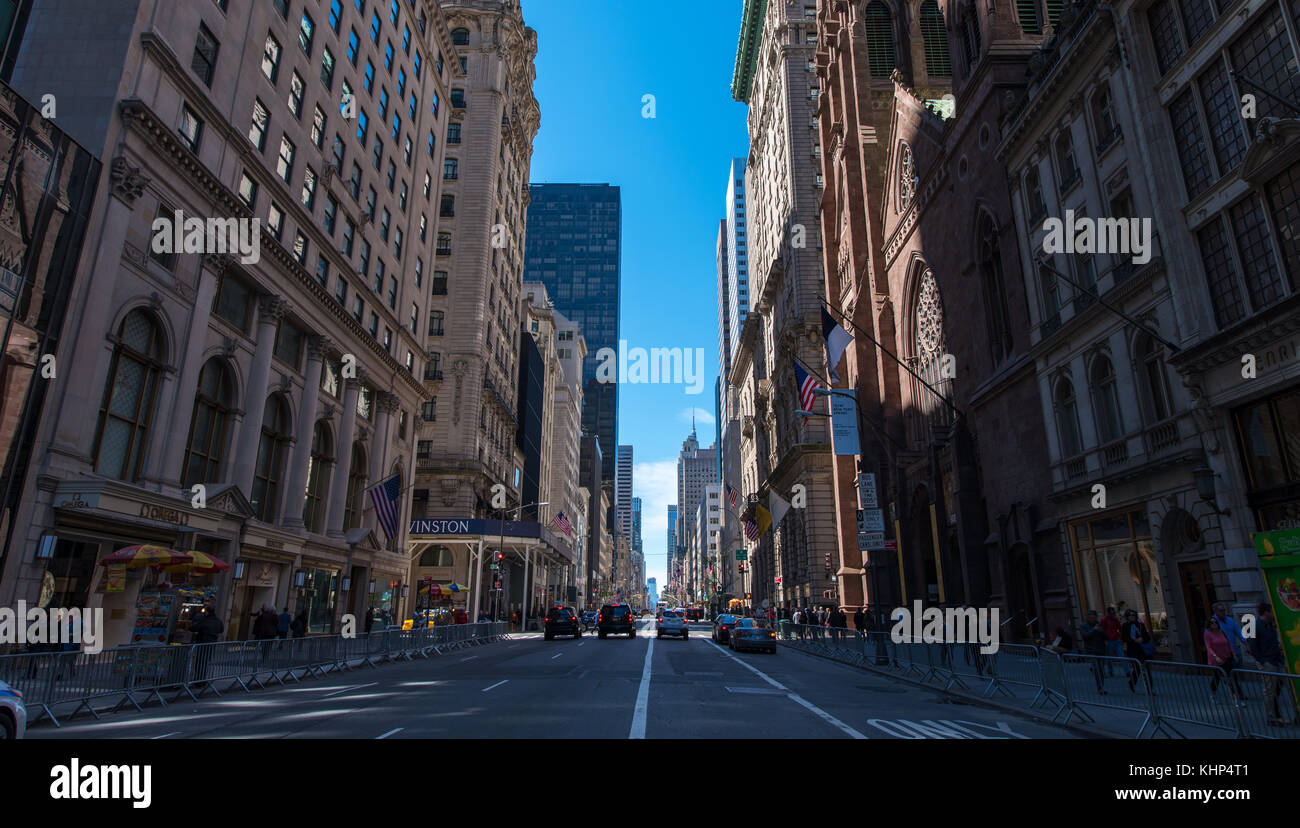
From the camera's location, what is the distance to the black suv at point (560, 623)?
1698 inches

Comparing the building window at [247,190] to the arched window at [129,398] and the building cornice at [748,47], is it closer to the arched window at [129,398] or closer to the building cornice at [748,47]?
the arched window at [129,398]

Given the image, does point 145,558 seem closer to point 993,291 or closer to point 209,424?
point 209,424

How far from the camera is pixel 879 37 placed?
51781 millimetres

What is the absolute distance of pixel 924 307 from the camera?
3947 centimetres

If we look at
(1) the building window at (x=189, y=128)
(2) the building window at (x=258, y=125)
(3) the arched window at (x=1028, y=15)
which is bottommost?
(1) the building window at (x=189, y=128)

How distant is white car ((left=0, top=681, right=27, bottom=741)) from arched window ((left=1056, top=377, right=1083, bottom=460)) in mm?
26618

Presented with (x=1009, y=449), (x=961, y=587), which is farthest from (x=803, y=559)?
(x=1009, y=449)

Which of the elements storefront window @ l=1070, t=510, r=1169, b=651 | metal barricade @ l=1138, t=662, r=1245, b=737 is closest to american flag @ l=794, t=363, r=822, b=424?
storefront window @ l=1070, t=510, r=1169, b=651

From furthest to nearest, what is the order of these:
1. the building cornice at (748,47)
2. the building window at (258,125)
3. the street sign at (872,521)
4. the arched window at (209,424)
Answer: the building cornice at (748,47) < the building window at (258,125) < the arched window at (209,424) < the street sign at (872,521)

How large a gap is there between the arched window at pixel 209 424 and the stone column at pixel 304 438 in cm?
501

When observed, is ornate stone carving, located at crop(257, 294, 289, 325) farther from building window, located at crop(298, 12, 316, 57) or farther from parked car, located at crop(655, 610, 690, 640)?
parked car, located at crop(655, 610, 690, 640)

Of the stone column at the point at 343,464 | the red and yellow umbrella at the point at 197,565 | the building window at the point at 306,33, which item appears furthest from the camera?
the stone column at the point at 343,464

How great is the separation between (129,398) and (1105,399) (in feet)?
100

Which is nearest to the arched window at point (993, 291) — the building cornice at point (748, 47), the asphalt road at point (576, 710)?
the asphalt road at point (576, 710)
